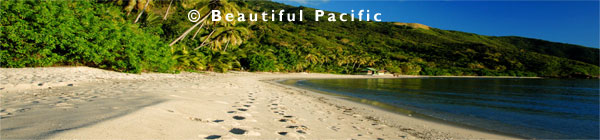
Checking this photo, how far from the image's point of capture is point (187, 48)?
25.5 meters

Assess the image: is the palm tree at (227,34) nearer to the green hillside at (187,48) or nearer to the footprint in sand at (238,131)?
the green hillside at (187,48)

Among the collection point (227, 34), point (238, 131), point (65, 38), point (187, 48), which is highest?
point (227, 34)

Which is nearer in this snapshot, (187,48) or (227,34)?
(187,48)

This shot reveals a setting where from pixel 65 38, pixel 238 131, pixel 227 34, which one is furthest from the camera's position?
pixel 227 34

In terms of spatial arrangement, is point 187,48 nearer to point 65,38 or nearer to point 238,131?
point 65,38

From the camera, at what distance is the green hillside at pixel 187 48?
427 inches

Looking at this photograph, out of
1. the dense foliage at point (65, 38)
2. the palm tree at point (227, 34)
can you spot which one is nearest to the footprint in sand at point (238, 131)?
the dense foliage at point (65, 38)

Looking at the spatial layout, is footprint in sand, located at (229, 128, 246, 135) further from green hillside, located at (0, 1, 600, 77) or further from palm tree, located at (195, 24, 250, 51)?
palm tree, located at (195, 24, 250, 51)

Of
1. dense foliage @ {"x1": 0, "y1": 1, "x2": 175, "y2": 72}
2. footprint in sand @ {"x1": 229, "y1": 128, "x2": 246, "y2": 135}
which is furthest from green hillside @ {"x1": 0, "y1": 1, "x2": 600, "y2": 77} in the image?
footprint in sand @ {"x1": 229, "y1": 128, "x2": 246, "y2": 135}

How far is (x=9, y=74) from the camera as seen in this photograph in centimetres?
919

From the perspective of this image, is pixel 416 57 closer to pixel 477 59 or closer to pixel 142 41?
pixel 477 59

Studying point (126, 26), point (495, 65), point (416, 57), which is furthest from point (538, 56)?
point (126, 26)

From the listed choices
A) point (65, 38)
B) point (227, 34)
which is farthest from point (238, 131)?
point (227, 34)

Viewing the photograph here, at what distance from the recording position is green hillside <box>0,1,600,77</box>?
10852mm
